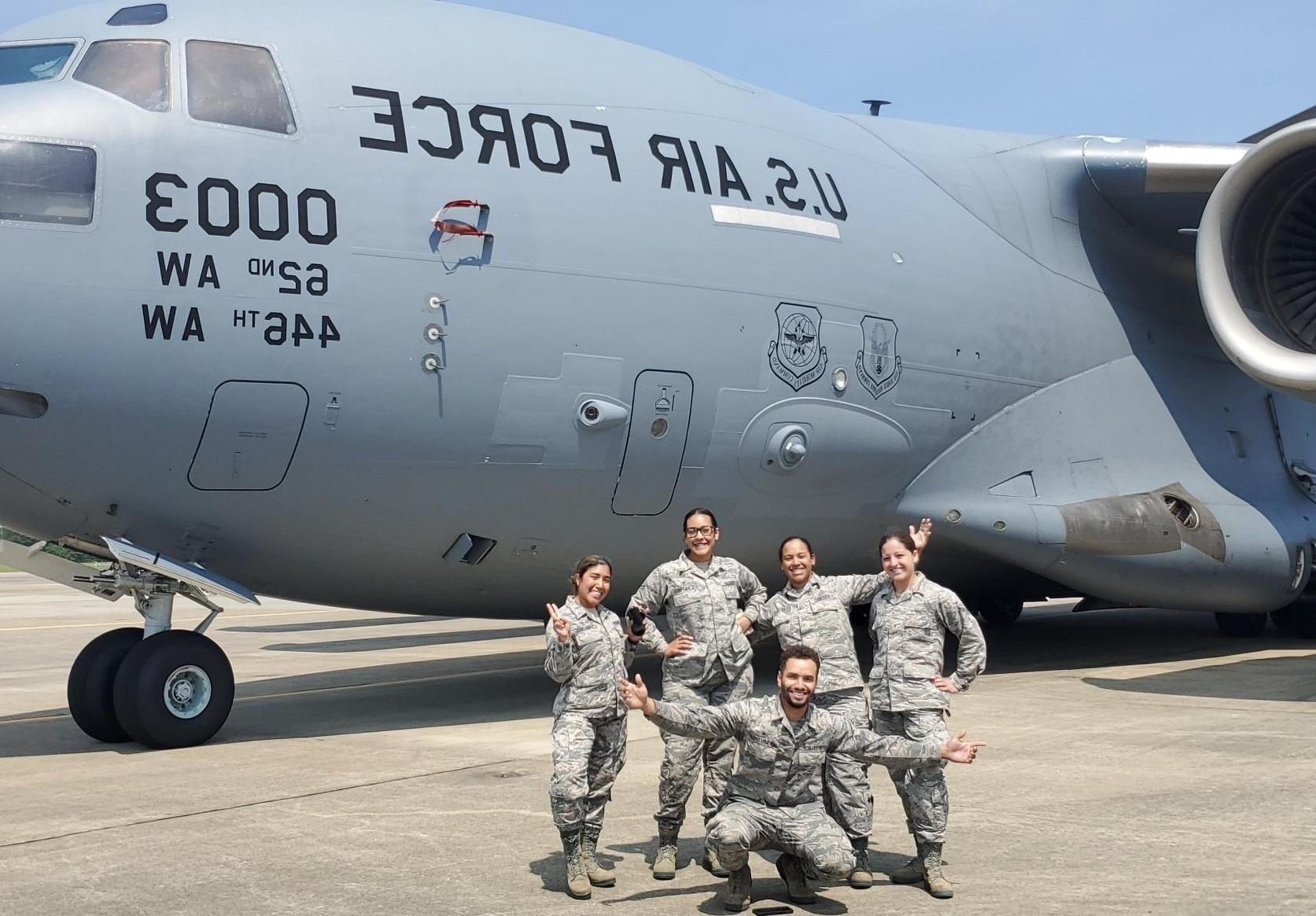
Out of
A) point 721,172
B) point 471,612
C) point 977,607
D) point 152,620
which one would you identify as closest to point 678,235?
point 721,172

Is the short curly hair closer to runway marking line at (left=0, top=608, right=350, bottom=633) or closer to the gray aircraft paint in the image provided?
the gray aircraft paint

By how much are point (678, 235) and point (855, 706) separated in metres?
4.62

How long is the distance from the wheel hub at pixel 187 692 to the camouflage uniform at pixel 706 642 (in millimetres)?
3516

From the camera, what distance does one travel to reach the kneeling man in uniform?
5.41 m

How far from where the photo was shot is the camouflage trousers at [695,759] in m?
6.02

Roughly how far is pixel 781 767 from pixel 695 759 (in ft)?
2.18

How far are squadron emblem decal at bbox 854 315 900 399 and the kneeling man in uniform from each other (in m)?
5.58

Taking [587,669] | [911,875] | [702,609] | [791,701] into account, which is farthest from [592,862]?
[702,609]

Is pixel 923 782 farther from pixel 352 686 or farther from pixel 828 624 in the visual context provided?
pixel 352 686

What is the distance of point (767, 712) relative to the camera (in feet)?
18.4

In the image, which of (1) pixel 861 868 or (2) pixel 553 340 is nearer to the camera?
(1) pixel 861 868

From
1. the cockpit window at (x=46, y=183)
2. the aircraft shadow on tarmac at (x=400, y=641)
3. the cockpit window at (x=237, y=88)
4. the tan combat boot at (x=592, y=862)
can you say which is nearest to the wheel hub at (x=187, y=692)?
the cockpit window at (x=46, y=183)

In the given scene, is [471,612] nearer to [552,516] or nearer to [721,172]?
[552,516]

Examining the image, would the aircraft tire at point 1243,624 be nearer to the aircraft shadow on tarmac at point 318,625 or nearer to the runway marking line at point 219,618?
the aircraft shadow on tarmac at point 318,625
